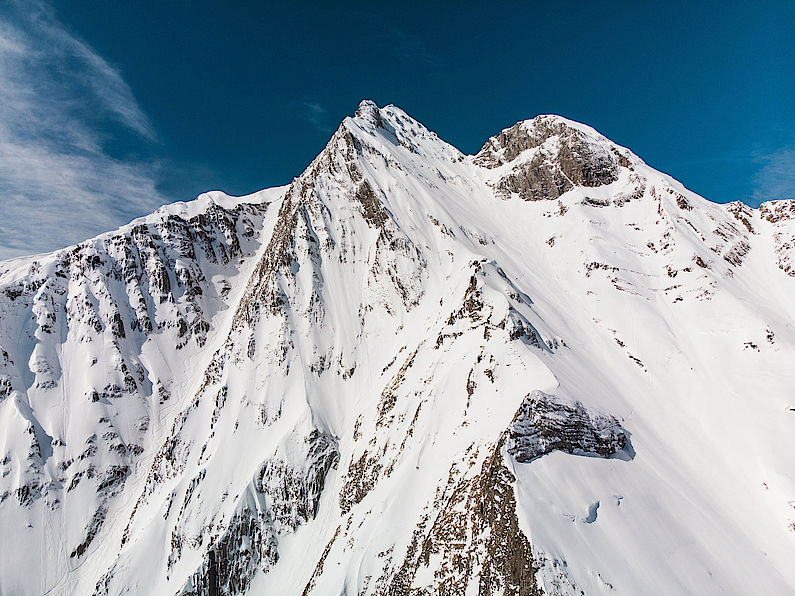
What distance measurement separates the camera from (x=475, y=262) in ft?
182

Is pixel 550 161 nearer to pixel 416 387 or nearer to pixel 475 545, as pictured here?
pixel 416 387

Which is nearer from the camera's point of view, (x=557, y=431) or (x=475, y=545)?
(x=475, y=545)

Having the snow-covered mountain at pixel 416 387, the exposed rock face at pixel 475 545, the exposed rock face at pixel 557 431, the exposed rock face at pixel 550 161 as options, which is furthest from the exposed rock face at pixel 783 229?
the exposed rock face at pixel 475 545

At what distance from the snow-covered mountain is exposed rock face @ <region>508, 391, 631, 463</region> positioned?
0.64 feet

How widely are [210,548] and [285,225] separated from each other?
2175 inches

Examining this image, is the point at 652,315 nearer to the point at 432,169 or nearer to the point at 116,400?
the point at 432,169

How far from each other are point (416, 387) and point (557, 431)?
18.6 meters

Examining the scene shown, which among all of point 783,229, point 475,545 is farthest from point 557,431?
point 783,229

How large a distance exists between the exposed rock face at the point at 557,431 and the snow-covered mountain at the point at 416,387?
0.19 meters

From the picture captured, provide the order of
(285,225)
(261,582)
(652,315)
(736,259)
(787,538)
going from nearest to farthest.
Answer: (787,538) < (261,582) < (652,315) < (736,259) < (285,225)

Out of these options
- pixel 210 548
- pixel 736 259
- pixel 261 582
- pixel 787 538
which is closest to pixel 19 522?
pixel 210 548

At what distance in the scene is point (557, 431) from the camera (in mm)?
31344

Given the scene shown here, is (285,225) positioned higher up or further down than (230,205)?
further down

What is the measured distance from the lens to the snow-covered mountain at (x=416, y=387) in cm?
2991
